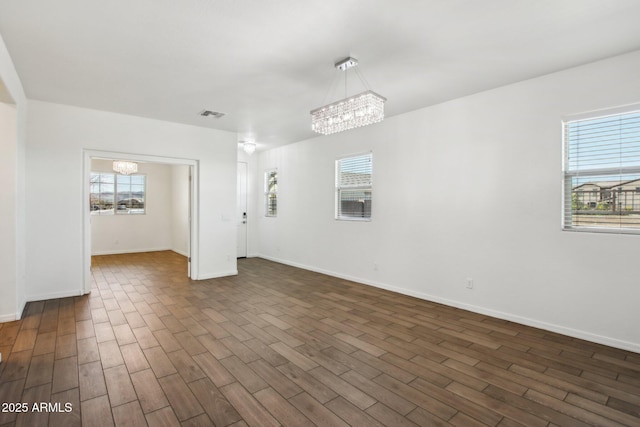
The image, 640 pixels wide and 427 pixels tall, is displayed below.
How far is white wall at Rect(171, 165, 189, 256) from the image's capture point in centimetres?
788

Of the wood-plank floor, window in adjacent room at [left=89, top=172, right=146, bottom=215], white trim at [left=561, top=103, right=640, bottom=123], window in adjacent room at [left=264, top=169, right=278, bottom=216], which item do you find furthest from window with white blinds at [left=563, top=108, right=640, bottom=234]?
window in adjacent room at [left=89, top=172, right=146, bottom=215]

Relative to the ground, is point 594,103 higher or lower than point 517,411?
higher

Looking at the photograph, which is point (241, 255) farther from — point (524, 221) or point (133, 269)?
point (524, 221)

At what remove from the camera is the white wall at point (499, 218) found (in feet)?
9.58

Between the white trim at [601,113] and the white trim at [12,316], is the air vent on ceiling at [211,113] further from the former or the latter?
the white trim at [601,113]

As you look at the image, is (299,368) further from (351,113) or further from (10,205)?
(10,205)

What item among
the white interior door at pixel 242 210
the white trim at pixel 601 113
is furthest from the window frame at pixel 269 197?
the white trim at pixel 601 113

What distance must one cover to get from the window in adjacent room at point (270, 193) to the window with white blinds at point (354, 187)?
2.18 metres

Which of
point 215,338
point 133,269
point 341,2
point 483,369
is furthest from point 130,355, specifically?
point 133,269

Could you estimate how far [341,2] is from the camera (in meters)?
2.07

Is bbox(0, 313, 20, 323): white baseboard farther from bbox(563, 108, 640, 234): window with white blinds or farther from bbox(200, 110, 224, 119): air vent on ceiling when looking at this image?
bbox(563, 108, 640, 234): window with white blinds

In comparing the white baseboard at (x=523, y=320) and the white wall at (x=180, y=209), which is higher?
the white wall at (x=180, y=209)

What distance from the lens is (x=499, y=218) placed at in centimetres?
360

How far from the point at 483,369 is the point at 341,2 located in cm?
294
